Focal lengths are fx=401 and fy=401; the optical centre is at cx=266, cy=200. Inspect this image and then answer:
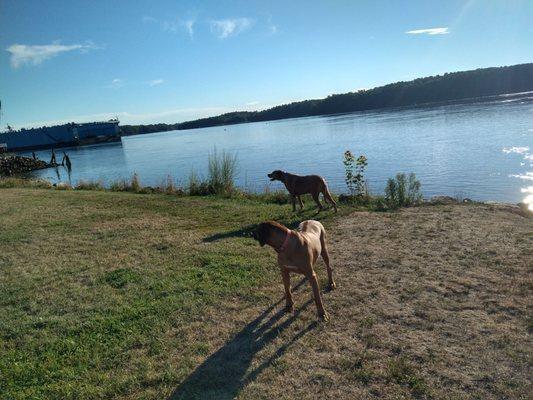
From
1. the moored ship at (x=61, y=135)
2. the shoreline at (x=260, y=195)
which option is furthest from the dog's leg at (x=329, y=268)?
the moored ship at (x=61, y=135)

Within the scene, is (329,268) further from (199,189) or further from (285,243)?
(199,189)

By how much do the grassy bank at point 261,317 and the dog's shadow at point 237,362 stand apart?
1 cm

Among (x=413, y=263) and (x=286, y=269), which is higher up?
(x=286, y=269)

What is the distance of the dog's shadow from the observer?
3.61m

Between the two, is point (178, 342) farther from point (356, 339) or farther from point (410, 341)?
point (410, 341)

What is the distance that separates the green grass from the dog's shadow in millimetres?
214

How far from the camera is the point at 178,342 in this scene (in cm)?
441

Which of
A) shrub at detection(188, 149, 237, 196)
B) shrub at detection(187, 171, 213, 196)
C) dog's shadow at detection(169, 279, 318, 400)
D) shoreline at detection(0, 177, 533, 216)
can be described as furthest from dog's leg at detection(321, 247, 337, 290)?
shrub at detection(187, 171, 213, 196)

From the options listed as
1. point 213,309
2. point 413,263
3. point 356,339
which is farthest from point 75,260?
point 413,263

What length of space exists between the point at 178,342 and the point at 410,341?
2.46m

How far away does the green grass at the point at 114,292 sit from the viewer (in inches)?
156

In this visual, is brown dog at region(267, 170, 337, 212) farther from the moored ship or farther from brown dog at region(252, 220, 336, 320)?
the moored ship

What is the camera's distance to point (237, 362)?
4.00 m

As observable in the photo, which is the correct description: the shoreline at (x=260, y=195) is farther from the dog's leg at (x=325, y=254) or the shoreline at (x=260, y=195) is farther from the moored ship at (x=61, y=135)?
the moored ship at (x=61, y=135)
